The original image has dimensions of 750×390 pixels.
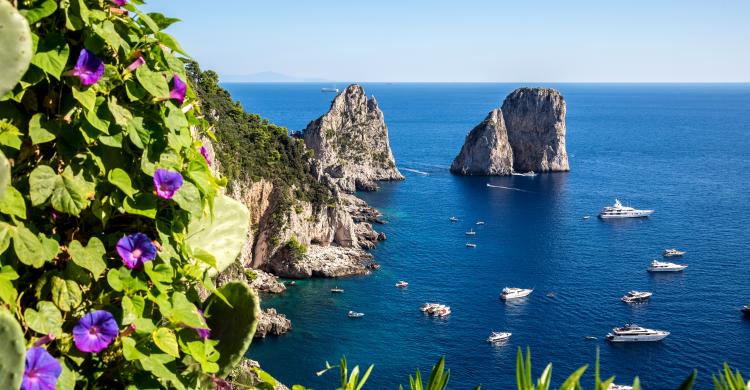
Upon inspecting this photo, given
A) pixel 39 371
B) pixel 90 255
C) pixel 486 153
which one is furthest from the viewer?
pixel 486 153

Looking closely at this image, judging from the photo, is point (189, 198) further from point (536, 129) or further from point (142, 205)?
point (536, 129)

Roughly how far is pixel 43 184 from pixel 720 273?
64.4 metres

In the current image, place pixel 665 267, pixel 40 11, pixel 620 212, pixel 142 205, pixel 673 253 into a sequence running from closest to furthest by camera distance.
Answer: pixel 40 11 < pixel 142 205 < pixel 665 267 < pixel 673 253 < pixel 620 212

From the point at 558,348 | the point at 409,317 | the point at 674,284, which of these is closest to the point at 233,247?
the point at 558,348

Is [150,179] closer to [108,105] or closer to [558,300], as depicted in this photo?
[108,105]

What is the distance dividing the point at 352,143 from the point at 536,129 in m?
33.3

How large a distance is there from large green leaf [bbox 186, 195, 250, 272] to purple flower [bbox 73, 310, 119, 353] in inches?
32.7

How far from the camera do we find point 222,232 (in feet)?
12.3

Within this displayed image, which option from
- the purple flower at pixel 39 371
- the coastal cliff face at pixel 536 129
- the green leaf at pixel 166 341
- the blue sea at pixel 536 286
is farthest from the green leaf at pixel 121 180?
the coastal cliff face at pixel 536 129

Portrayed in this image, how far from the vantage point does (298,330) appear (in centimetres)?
4544

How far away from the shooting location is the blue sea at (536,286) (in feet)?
137

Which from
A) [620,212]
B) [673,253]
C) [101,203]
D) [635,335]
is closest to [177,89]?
[101,203]

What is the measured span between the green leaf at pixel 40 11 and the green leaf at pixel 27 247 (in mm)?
806

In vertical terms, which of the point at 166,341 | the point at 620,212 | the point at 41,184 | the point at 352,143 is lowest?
the point at 620,212
